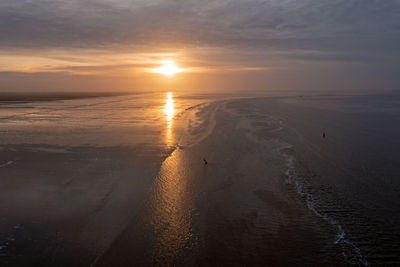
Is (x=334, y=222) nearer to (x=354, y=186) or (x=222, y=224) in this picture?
(x=222, y=224)

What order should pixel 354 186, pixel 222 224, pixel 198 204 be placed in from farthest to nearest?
pixel 354 186
pixel 198 204
pixel 222 224

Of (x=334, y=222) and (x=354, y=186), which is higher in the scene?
(x=354, y=186)

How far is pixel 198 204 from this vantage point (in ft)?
38.6

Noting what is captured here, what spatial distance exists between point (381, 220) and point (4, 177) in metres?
16.8

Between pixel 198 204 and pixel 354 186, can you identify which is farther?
pixel 354 186

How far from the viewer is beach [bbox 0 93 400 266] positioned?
847 cm

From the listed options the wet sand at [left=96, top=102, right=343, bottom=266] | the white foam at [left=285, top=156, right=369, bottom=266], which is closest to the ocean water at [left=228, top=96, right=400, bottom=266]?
the white foam at [left=285, top=156, right=369, bottom=266]

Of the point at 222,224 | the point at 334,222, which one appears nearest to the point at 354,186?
the point at 334,222

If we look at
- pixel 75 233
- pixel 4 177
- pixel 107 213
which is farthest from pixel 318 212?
pixel 4 177

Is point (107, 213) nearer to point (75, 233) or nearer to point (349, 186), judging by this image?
point (75, 233)

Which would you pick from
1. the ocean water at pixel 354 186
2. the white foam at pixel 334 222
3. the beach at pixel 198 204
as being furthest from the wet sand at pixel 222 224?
the ocean water at pixel 354 186

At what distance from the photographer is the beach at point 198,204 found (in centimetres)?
847

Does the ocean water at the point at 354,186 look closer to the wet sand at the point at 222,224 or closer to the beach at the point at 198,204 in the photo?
the beach at the point at 198,204

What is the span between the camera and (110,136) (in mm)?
25781
